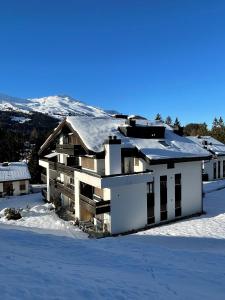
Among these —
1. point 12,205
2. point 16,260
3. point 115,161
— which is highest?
point 115,161

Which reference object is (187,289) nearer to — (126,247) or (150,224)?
(126,247)

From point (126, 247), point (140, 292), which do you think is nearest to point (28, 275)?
point (140, 292)

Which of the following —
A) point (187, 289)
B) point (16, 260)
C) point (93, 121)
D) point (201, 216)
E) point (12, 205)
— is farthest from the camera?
point (12, 205)

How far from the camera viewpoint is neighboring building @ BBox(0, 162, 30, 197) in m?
40.4

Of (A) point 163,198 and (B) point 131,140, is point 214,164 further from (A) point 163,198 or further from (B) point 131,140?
(B) point 131,140

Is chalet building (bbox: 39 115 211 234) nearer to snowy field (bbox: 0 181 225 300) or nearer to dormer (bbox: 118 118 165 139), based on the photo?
dormer (bbox: 118 118 165 139)

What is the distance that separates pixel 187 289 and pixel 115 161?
13642 millimetres

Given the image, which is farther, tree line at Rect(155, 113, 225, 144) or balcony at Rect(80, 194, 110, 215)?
tree line at Rect(155, 113, 225, 144)

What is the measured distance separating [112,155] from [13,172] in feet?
78.7

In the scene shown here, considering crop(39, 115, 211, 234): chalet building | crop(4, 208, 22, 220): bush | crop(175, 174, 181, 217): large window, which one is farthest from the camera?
crop(4, 208, 22, 220): bush

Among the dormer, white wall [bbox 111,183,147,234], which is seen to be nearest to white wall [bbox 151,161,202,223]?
white wall [bbox 111,183,147,234]

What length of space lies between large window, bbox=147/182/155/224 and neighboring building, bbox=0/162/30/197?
23.0 meters

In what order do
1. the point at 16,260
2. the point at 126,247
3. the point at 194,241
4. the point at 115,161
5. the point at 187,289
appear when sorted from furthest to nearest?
1. the point at 115,161
2. the point at 194,241
3. the point at 126,247
4. the point at 16,260
5. the point at 187,289

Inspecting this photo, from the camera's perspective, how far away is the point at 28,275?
8.40 meters
